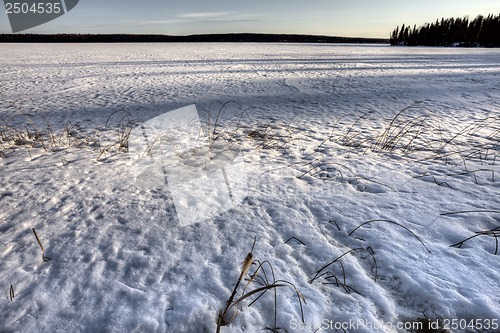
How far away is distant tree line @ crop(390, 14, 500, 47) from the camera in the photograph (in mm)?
24812

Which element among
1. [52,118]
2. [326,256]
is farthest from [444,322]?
[52,118]

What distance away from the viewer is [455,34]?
26562 millimetres

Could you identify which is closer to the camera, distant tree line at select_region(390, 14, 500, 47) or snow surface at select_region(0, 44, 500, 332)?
snow surface at select_region(0, 44, 500, 332)

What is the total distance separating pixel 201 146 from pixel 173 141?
1.45 ft

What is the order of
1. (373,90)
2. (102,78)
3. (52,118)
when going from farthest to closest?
(102,78) → (373,90) → (52,118)

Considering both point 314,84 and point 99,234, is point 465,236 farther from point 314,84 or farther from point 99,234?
point 314,84

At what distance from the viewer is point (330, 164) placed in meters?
3.21

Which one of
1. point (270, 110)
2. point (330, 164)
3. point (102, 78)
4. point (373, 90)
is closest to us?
point (330, 164)

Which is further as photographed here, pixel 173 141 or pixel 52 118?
pixel 52 118

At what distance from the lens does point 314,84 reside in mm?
8078

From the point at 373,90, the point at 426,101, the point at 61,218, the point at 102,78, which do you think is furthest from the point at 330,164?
the point at 102,78

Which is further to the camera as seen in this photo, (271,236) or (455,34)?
(455,34)

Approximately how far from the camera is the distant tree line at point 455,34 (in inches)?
977

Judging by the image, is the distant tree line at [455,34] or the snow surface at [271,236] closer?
the snow surface at [271,236]
